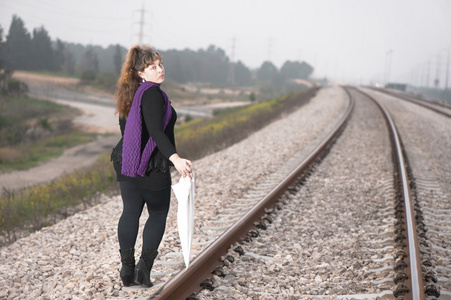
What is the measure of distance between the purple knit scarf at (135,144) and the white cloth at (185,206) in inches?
12.3

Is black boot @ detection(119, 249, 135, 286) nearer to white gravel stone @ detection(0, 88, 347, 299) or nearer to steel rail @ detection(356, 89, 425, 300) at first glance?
white gravel stone @ detection(0, 88, 347, 299)

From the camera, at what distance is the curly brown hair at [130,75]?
130 inches

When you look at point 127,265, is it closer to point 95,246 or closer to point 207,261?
point 207,261

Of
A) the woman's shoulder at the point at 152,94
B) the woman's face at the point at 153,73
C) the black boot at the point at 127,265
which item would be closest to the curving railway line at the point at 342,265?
the black boot at the point at 127,265

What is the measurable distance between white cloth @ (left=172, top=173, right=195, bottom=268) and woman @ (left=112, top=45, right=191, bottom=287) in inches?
3.5

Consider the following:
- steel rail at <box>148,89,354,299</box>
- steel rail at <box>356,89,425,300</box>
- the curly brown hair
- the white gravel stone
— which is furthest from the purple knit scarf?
steel rail at <box>356,89,425,300</box>

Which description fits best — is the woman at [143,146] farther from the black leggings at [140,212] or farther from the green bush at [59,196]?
the green bush at [59,196]

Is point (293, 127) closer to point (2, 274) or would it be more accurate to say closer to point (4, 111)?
point (2, 274)

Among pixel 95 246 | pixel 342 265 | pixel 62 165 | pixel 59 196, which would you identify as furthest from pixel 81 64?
pixel 342 265

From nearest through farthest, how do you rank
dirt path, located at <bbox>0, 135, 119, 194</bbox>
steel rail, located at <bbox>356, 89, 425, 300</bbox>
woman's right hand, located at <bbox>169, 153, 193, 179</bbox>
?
woman's right hand, located at <bbox>169, 153, 193, 179</bbox> < steel rail, located at <bbox>356, 89, 425, 300</bbox> < dirt path, located at <bbox>0, 135, 119, 194</bbox>

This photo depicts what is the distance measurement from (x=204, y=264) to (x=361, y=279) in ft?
4.52

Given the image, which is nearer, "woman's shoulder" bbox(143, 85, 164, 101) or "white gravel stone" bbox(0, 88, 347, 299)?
"woman's shoulder" bbox(143, 85, 164, 101)

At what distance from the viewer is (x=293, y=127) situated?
1593cm

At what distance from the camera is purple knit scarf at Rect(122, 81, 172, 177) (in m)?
3.22
